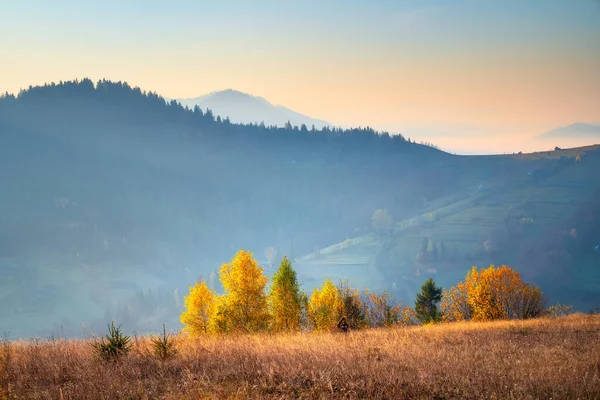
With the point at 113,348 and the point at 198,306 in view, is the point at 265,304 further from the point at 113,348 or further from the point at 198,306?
the point at 113,348

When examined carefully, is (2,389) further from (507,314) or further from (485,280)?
(485,280)

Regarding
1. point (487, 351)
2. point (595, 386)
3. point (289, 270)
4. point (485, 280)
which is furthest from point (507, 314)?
point (595, 386)

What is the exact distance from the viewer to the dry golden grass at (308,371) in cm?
1088

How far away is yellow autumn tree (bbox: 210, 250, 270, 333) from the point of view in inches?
2004

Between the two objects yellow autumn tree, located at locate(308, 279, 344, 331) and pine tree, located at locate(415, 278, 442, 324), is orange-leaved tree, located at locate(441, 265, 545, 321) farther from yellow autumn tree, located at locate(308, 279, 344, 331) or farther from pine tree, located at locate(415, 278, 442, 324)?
pine tree, located at locate(415, 278, 442, 324)

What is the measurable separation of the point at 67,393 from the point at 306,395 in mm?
5095

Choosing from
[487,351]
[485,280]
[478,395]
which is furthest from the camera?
[485,280]

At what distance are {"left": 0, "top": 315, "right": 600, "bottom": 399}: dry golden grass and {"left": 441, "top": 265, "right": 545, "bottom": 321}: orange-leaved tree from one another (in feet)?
136

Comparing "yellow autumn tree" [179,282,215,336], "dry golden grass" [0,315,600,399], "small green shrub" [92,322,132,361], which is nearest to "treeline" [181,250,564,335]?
"yellow autumn tree" [179,282,215,336]

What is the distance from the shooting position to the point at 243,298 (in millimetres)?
52188

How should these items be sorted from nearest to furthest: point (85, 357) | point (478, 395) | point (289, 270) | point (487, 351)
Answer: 1. point (478, 395)
2. point (85, 357)
3. point (487, 351)
4. point (289, 270)

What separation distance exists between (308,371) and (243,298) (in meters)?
40.6

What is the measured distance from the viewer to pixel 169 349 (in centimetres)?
1526

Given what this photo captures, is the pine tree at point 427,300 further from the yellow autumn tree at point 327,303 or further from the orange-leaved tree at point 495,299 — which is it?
the yellow autumn tree at point 327,303
